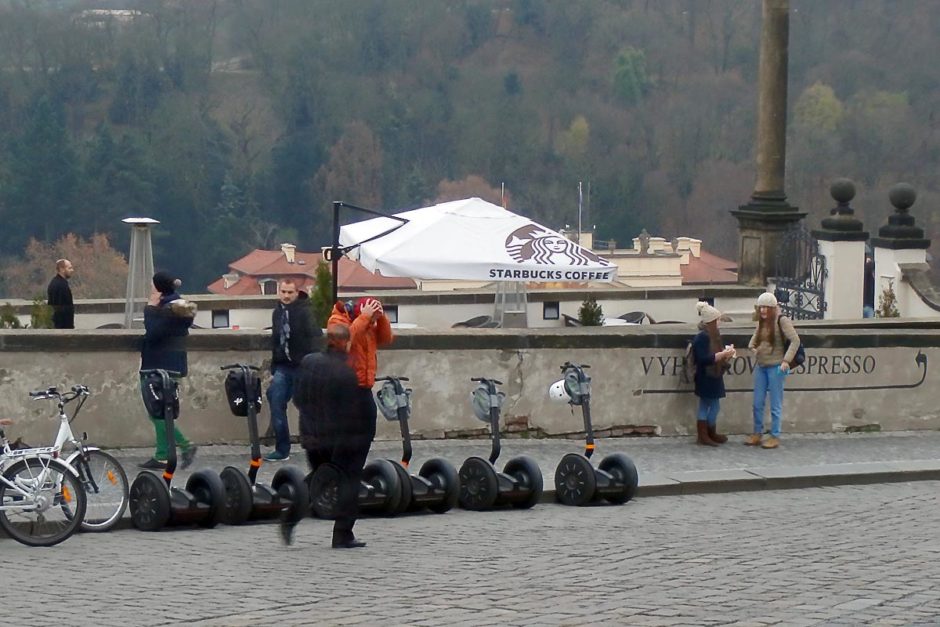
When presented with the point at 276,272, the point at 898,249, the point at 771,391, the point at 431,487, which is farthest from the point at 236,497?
the point at 276,272

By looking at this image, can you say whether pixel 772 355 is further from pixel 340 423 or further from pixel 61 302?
pixel 61 302

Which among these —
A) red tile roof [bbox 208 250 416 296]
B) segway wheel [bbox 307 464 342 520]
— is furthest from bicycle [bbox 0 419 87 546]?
red tile roof [bbox 208 250 416 296]

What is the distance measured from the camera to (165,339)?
12508mm

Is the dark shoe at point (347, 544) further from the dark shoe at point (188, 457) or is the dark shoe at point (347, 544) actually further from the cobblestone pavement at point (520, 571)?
the dark shoe at point (188, 457)

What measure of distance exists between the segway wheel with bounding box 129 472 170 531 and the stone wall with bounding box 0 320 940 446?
2660 mm

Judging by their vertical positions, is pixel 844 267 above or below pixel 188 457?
above

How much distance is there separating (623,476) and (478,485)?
103 cm

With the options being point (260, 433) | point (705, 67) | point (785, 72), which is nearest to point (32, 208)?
point (705, 67)

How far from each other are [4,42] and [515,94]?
3750cm

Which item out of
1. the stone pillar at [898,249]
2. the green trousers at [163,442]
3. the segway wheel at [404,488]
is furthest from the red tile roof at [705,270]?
the segway wheel at [404,488]

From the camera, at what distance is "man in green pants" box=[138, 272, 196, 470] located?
12438 mm

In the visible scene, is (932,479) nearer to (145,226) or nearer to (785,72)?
(145,226)

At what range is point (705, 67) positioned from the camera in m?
129

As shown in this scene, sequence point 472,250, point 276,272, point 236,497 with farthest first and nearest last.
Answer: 1. point 276,272
2. point 472,250
3. point 236,497
